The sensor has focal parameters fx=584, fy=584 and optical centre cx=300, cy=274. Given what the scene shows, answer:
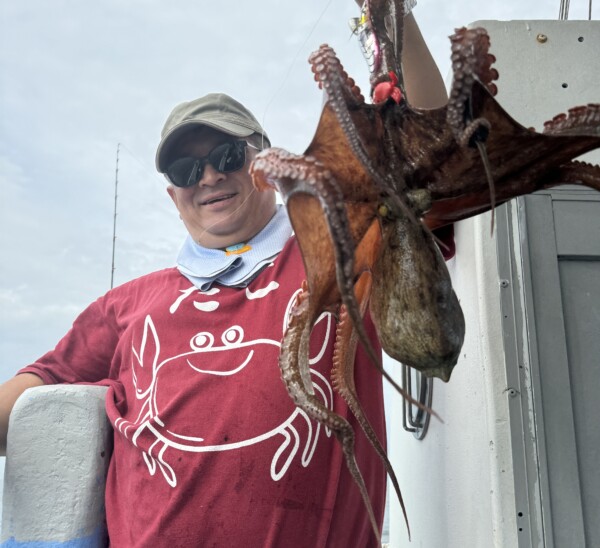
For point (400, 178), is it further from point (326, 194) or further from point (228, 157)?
point (228, 157)

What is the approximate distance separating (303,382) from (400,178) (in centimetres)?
48

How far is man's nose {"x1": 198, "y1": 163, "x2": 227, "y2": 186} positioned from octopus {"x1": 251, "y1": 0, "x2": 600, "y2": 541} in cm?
134

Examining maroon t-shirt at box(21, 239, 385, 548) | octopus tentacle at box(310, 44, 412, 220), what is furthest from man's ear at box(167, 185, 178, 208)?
octopus tentacle at box(310, 44, 412, 220)

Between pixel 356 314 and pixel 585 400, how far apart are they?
4.47ft

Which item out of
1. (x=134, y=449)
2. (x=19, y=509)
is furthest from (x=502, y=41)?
(x=19, y=509)

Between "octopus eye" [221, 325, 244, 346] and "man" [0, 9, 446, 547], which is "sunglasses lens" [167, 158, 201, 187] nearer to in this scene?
"man" [0, 9, 446, 547]

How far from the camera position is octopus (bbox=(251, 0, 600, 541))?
1.11 metres

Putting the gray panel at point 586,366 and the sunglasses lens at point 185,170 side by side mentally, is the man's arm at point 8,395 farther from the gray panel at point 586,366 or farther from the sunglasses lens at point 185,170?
the gray panel at point 586,366

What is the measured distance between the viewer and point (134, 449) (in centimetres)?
237

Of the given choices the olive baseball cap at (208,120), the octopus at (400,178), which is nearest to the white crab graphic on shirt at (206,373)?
the olive baseball cap at (208,120)

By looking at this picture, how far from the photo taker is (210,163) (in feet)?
8.66

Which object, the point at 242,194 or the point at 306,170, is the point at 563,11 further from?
the point at 306,170

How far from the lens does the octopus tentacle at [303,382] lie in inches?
45.1

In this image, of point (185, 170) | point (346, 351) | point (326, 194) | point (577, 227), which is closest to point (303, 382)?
point (346, 351)
